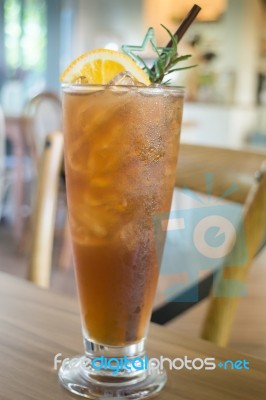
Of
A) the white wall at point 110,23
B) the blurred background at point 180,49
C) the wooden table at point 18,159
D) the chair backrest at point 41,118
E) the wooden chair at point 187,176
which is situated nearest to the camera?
the wooden chair at point 187,176

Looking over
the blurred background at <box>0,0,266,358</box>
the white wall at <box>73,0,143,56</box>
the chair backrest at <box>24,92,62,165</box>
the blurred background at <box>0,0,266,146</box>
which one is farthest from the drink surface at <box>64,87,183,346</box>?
the white wall at <box>73,0,143,56</box>

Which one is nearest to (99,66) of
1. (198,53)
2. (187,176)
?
(187,176)

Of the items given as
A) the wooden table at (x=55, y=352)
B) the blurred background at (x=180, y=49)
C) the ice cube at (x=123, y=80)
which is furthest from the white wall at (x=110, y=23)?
the ice cube at (x=123, y=80)

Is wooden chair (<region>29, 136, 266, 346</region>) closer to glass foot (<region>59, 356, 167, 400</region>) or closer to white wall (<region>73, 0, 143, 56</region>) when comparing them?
glass foot (<region>59, 356, 167, 400</region>)

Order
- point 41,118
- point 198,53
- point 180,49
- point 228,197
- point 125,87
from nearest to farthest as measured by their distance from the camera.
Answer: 1. point 125,87
2. point 228,197
3. point 41,118
4. point 180,49
5. point 198,53

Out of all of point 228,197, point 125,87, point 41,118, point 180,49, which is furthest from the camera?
point 180,49

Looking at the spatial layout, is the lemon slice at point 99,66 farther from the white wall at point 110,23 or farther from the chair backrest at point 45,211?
the white wall at point 110,23

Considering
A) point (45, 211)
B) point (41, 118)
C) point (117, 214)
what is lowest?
point (41, 118)

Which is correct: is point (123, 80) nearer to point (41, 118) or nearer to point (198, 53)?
point (41, 118)
